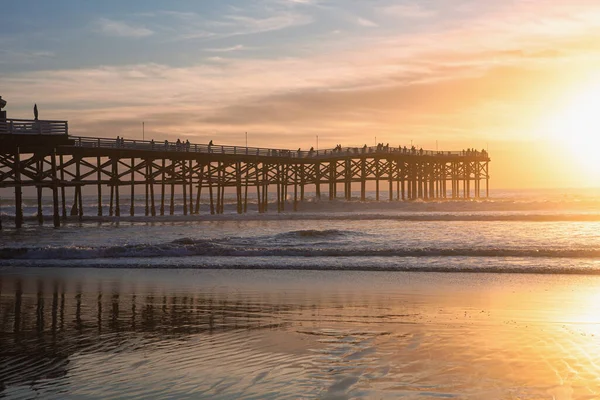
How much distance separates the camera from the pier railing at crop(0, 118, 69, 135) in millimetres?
29750

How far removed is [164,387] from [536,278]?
10085mm

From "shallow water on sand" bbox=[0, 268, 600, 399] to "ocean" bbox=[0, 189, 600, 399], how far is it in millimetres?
28

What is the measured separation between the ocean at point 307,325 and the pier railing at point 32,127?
39.4ft

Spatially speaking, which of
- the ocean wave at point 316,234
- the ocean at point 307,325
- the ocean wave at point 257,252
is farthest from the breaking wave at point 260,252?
the ocean wave at point 316,234

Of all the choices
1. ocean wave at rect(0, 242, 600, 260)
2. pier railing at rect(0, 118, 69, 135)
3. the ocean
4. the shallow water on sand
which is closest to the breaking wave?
ocean wave at rect(0, 242, 600, 260)

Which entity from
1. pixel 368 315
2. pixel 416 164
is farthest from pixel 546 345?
pixel 416 164

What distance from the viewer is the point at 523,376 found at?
6.61 metres

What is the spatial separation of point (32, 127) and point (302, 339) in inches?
1004

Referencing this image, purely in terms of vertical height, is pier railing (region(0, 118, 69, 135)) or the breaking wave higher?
pier railing (region(0, 118, 69, 135))

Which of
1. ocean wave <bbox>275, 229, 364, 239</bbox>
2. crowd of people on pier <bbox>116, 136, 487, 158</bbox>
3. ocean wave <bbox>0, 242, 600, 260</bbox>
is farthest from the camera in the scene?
crowd of people on pier <bbox>116, 136, 487, 158</bbox>

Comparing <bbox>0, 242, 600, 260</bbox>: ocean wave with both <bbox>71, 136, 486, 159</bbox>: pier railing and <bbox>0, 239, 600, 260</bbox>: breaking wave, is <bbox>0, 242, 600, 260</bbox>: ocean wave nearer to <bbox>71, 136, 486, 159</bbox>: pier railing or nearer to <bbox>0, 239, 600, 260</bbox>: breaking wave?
<bbox>0, 239, 600, 260</bbox>: breaking wave

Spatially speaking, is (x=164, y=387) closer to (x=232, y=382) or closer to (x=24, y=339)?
(x=232, y=382)

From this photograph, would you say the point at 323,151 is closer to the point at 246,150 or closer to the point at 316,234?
the point at 246,150

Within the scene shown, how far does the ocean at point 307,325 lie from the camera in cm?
638
